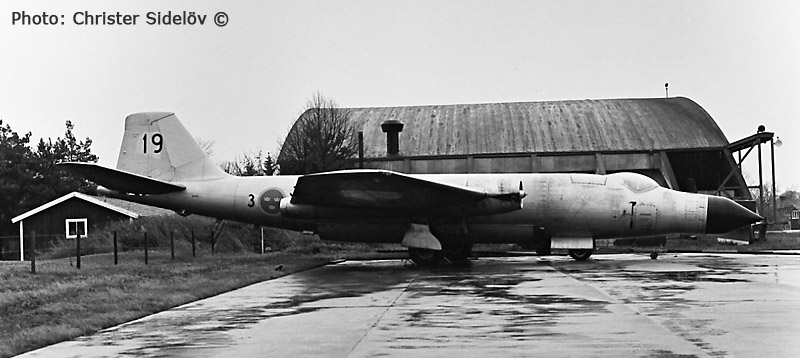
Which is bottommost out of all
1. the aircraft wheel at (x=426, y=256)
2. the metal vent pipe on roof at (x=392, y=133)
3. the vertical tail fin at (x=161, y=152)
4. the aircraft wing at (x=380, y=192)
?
the aircraft wheel at (x=426, y=256)

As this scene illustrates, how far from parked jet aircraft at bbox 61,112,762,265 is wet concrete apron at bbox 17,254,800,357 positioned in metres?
3.92

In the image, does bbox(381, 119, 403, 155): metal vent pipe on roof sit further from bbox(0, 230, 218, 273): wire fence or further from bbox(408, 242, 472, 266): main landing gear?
bbox(408, 242, 472, 266): main landing gear

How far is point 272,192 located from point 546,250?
24.3 ft

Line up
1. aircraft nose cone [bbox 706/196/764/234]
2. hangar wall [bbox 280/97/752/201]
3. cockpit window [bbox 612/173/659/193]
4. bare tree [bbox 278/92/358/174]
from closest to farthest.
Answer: aircraft nose cone [bbox 706/196/764/234], cockpit window [bbox 612/173/659/193], bare tree [bbox 278/92/358/174], hangar wall [bbox 280/97/752/201]

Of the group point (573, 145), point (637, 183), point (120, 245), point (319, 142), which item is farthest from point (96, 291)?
point (573, 145)

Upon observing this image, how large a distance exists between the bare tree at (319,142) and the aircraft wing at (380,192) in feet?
55.2

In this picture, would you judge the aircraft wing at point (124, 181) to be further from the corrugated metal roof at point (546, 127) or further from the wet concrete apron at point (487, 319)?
the corrugated metal roof at point (546, 127)

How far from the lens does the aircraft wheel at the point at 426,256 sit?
22969 mm

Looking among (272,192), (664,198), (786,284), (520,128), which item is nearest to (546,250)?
(664,198)

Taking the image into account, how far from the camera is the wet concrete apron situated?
28.1ft

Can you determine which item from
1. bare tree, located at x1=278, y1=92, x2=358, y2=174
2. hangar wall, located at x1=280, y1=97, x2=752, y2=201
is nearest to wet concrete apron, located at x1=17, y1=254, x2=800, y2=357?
bare tree, located at x1=278, y1=92, x2=358, y2=174

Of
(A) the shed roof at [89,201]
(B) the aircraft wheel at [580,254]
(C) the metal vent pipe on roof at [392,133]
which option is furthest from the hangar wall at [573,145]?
(B) the aircraft wheel at [580,254]

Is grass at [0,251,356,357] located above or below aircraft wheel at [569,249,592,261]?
above

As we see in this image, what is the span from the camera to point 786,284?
14.8m
